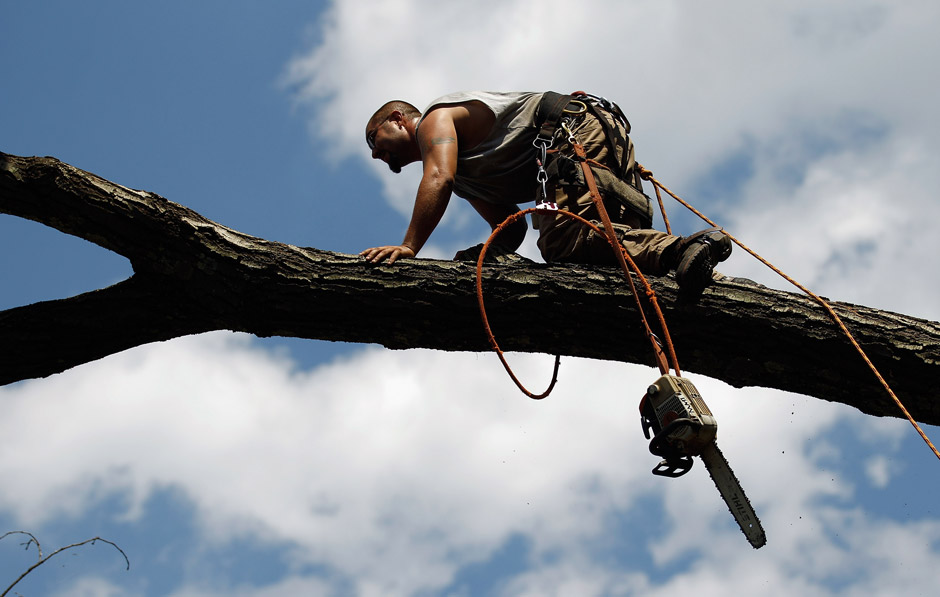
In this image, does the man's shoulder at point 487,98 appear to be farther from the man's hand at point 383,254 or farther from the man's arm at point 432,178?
the man's hand at point 383,254

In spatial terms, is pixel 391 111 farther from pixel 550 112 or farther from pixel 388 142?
pixel 550 112

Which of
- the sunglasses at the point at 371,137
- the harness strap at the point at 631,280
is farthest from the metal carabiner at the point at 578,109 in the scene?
the sunglasses at the point at 371,137

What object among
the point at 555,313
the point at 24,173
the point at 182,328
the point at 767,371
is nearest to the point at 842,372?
the point at 767,371

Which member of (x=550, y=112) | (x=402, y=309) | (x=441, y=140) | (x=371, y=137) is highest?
(x=371, y=137)

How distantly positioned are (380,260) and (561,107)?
1.37m

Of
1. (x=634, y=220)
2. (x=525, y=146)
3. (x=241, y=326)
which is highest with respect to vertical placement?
(x=525, y=146)

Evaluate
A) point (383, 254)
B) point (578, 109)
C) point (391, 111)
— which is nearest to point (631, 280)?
point (383, 254)

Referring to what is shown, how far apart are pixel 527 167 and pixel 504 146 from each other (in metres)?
0.18

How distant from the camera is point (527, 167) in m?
4.36

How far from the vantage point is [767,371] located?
10.9ft

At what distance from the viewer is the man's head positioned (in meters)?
4.50

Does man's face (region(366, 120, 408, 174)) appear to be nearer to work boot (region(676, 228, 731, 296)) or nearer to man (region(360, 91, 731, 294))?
man (region(360, 91, 731, 294))

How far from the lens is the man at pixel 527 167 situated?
→ 145 inches

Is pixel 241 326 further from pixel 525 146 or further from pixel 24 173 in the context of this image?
pixel 525 146
